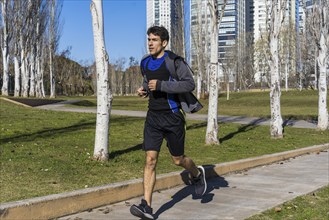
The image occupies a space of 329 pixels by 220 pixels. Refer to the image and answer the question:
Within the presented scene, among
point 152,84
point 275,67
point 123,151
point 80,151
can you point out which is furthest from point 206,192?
point 275,67

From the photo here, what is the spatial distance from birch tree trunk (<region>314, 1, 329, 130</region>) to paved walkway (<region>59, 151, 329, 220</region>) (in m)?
8.67

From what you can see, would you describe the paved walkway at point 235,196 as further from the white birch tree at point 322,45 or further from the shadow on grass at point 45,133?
the white birch tree at point 322,45

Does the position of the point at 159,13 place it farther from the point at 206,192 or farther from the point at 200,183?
the point at 200,183

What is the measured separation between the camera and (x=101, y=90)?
8359mm

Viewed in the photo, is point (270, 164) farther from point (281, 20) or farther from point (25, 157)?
point (281, 20)

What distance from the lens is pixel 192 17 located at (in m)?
53.0

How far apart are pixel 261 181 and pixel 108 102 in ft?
9.77

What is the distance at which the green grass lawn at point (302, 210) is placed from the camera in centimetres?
527

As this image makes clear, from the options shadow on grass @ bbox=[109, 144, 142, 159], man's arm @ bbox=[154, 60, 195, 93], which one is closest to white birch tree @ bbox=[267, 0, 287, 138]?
shadow on grass @ bbox=[109, 144, 142, 159]

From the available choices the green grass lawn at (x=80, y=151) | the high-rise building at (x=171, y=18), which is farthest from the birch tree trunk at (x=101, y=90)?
the high-rise building at (x=171, y=18)

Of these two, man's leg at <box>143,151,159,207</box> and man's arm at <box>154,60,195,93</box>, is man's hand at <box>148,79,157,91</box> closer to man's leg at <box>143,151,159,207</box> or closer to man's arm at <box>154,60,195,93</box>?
man's arm at <box>154,60,195,93</box>

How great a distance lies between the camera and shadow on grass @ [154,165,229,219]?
581cm

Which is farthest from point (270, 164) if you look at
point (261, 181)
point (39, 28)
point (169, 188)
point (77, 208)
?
point (39, 28)

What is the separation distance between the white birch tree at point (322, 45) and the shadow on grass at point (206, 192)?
34.7 feet
